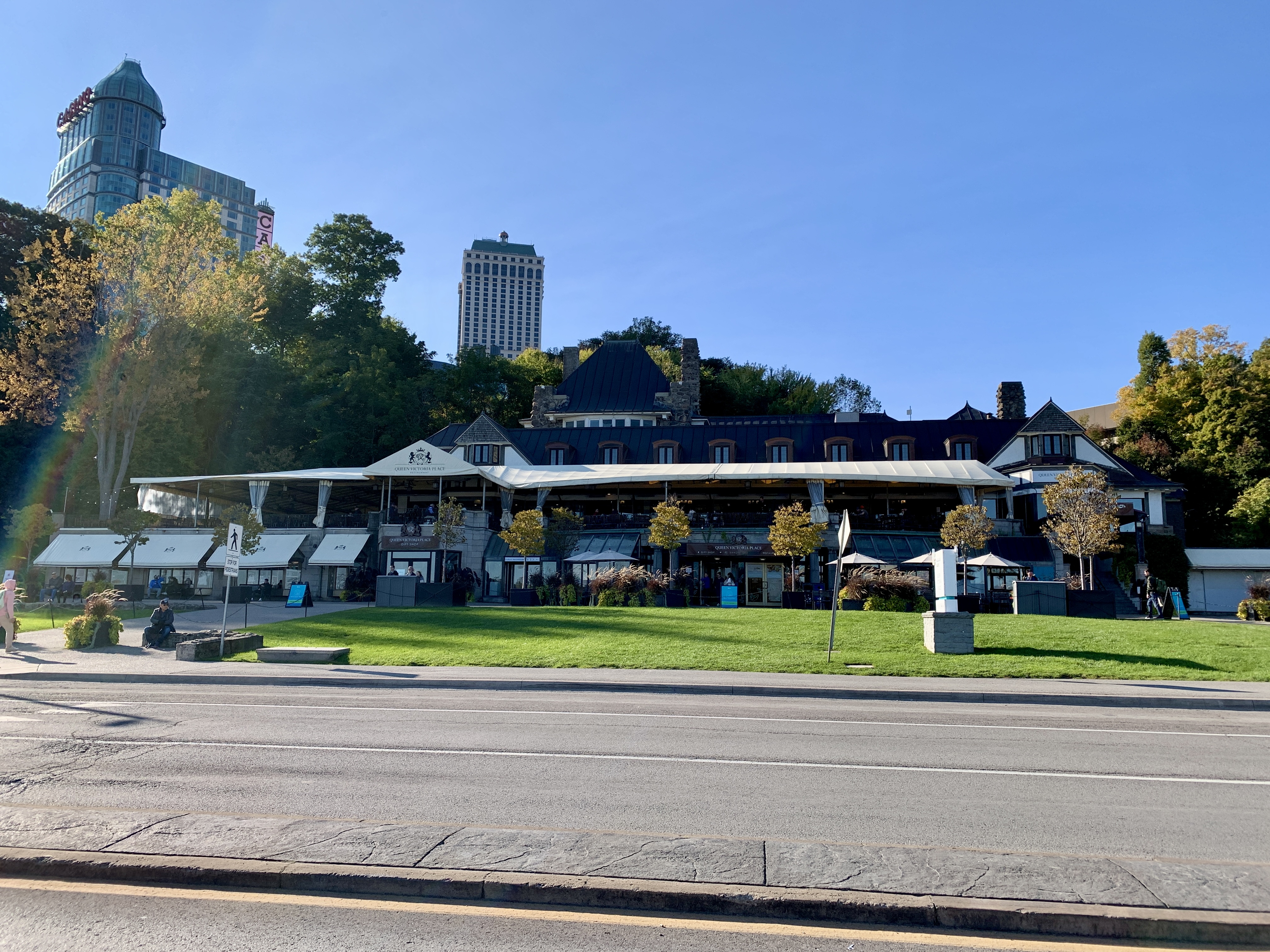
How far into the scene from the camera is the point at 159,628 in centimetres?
2216

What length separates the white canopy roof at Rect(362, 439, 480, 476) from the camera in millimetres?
43625

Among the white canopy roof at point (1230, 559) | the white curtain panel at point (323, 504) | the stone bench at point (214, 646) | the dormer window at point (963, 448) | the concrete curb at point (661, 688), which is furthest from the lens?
the dormer window at point (963, 448)

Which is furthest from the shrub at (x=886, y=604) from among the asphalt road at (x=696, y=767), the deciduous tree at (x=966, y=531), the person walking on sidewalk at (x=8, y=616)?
the person walking on sidewalk at (x=8, y=616)

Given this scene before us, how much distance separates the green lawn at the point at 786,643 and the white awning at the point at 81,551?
1013 inches

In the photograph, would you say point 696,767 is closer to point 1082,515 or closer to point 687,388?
point 1082,515

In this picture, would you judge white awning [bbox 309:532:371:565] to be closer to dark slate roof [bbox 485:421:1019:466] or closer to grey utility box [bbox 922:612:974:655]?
dark slate roof [bbox 485:421:1019:466]

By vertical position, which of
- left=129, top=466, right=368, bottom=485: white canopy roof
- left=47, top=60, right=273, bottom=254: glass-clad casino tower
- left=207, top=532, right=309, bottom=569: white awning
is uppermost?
left=47, top=60, right=273, bottom=254: glass-clad casino tower

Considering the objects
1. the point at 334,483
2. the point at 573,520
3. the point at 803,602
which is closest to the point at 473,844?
the point at 803,602

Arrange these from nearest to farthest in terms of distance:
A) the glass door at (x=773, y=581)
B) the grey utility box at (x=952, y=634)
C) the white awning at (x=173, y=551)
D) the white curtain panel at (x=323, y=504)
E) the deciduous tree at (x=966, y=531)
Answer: the grey utility box at (x=952, y=634)
the deciduous tree at (x=966, y=531)
the glass door at (x=773, y=581)
the white awning at (x=173, y=551)
the white curtain panel at (x=323, y=504)

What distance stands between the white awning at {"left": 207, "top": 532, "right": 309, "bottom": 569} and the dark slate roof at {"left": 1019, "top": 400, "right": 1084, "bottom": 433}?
4039 cm

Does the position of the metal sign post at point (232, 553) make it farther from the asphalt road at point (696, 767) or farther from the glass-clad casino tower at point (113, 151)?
the glass-clad casino tower at point (113, 151)

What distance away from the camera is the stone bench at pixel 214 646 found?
19.5 m

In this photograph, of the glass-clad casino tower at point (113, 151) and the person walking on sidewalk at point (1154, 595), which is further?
the glass-clad casino tower at point (113, 151)

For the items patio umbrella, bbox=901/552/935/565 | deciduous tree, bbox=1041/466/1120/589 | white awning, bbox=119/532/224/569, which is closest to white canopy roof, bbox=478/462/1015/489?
deciduous tree, bbox=1041/466/1120/589
